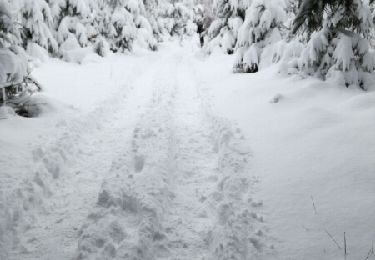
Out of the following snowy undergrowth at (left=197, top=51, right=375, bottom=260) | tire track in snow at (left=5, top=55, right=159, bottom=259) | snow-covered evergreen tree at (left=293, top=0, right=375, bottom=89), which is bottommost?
tire track in snow at (left=5, top=55, right=159, bottom=259)

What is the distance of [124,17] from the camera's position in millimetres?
22672

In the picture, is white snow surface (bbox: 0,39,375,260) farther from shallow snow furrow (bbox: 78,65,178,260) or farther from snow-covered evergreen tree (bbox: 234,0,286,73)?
snow-covered evergreen tree (bbox: 234,0,286,73)

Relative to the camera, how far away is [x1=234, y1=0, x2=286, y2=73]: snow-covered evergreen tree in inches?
490

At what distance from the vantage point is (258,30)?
1284cm

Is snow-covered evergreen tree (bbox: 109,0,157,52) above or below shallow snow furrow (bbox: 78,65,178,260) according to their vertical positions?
above

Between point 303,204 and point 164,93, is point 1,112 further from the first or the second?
point 303,204

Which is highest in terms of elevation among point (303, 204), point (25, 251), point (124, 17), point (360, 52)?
point (124, 17)

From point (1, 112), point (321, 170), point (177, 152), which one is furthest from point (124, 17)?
point (321, 170)

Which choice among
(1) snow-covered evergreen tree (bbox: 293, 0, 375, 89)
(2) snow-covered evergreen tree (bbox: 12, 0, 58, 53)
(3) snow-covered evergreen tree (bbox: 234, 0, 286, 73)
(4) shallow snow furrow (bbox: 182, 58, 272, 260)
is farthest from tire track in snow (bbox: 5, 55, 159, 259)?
(2) snow-covered evergreen tree (bbox: 12, 0, 58, 53)

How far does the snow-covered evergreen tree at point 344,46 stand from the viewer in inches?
332

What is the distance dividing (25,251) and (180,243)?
170 centimetres

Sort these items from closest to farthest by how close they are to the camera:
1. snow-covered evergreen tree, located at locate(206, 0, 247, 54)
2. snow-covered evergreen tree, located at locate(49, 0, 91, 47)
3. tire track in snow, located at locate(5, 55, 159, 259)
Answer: tire track in snow, located at locate(5, 55, 159, 259)
snow-covered evergreen tree, located at locate(206, 0, 247, 54)
snow-covered evergreen tree, located at locate(49, 0, 91, 47)

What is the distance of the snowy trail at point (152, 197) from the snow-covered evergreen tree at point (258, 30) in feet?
18.8

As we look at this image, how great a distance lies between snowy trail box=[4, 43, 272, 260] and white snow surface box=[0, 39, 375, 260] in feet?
0.06
